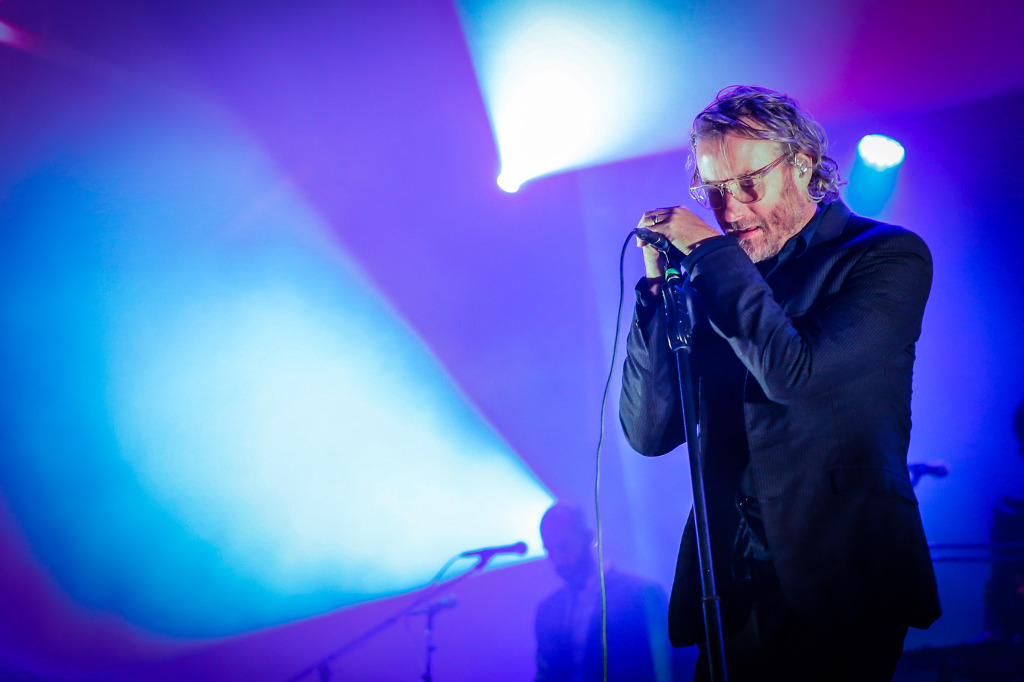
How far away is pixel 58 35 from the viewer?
3.68 metres

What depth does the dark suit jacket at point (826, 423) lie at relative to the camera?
1067mm

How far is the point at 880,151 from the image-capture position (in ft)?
12.6

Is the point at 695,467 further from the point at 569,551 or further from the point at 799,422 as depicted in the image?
the point at 569,551

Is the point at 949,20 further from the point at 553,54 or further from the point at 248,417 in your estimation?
the point at 248,417

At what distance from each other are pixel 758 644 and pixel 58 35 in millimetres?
4609

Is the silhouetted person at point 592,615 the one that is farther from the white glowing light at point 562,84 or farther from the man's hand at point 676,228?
the man's hand at point 676,228

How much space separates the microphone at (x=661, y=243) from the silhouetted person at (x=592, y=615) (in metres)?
2.93

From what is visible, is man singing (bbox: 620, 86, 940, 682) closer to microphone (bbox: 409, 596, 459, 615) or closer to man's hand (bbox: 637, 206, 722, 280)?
man's hand (bbox: 637, 206, 722, 280)

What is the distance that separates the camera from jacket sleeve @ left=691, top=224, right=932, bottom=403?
1124mm

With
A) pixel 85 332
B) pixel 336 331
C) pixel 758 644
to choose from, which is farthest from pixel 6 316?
pixel 758 644

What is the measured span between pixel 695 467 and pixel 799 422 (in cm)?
27

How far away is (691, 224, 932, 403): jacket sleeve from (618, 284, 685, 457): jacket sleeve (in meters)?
0.29

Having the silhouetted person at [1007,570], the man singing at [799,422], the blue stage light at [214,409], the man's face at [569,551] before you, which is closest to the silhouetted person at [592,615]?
the man's face at [569,551]

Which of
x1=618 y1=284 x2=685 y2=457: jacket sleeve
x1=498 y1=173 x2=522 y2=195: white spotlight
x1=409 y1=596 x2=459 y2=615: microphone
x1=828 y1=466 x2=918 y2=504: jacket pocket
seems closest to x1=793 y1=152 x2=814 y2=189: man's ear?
x1=618 y1=284 x2=685 y2=457: jacket sleeve
